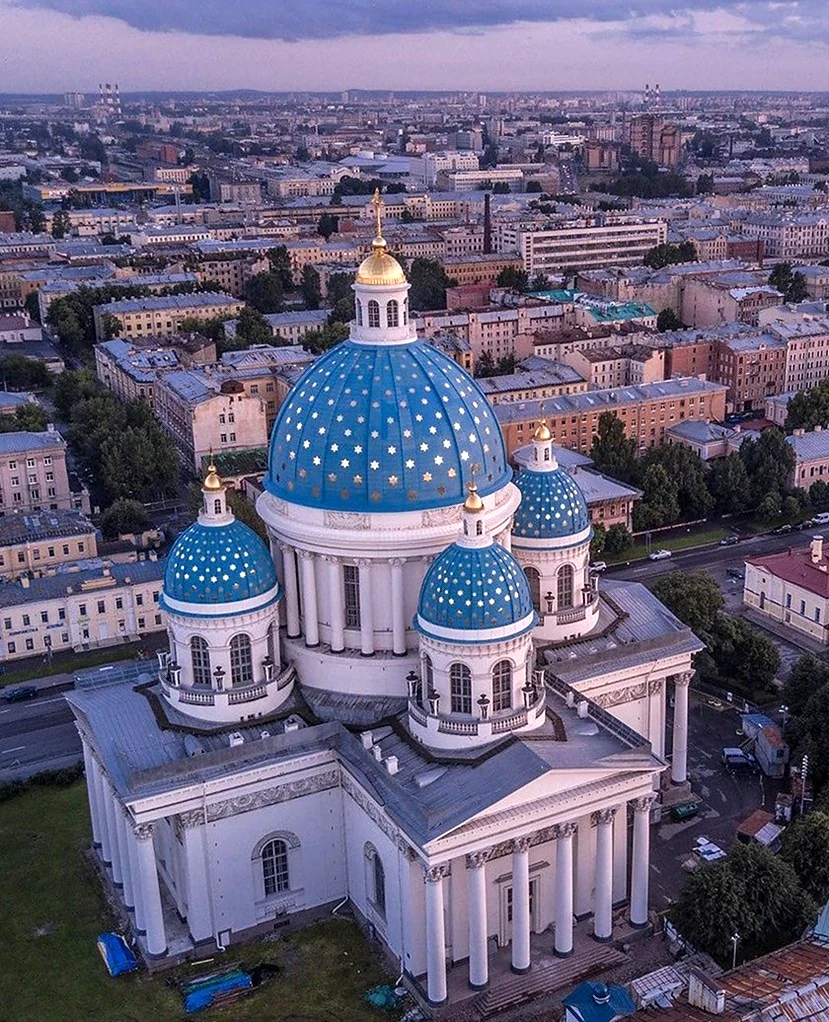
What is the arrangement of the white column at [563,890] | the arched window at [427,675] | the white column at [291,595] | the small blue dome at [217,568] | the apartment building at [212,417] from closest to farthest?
the white column at [563,890]
the arched window at [427,675]
the small blue dome at [217,568]
the white column at [291,595]
the apartment building at [212,417]

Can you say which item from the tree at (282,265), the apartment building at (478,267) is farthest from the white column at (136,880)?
the tree at (282,265)

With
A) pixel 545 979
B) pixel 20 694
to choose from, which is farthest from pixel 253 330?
pixel 545 979

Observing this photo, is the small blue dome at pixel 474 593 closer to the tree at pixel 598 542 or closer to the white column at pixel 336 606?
the white column at pixel 336 606

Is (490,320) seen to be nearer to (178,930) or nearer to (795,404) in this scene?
(795,404)

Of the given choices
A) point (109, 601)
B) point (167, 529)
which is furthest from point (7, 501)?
point (109, 601)

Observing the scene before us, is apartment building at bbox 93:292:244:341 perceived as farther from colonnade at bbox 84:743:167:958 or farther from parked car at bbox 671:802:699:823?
parked car at bbox 671:802:699:823

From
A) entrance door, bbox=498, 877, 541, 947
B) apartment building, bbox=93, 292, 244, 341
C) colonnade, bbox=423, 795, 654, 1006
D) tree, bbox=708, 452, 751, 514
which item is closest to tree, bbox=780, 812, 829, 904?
colonnade, bbox=423, 795, 654, 1006
